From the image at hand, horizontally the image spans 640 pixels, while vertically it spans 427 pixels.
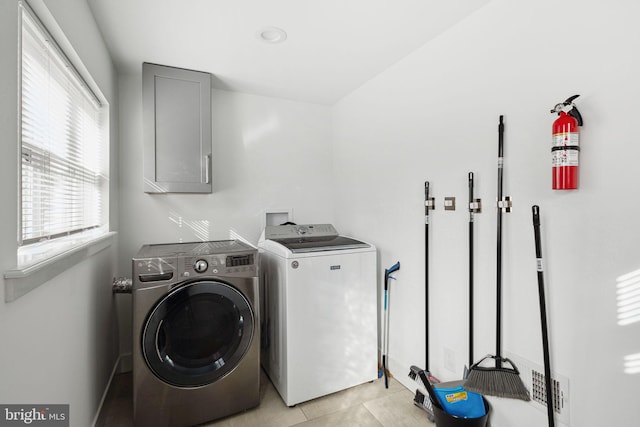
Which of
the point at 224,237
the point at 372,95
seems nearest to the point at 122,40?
the point at 224,237

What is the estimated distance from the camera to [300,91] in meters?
2.94

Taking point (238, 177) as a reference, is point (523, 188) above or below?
below

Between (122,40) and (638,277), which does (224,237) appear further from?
(638,277)

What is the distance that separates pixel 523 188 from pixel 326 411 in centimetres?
177

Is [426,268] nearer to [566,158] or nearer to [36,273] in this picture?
[566,158]

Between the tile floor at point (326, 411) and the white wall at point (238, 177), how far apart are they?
627 mm

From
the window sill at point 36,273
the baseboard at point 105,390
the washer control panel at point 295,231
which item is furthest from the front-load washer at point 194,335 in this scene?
the washer control panel at point 295,231

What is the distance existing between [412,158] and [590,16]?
1130 millimetres

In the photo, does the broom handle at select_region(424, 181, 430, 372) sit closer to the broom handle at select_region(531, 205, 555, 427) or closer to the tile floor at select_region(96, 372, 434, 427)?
the tile floor at select_region(96, 372, 434, 427)

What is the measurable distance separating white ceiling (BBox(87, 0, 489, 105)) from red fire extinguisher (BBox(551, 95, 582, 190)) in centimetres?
81

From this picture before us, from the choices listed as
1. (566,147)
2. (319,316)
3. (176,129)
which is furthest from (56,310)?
(566,147)

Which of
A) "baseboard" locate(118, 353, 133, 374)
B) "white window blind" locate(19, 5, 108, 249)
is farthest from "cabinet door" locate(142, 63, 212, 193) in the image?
"baseboard" locate(118, 353, 133, 374)

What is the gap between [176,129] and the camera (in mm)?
2463

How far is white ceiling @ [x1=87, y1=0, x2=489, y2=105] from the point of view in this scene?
5.68 ft
